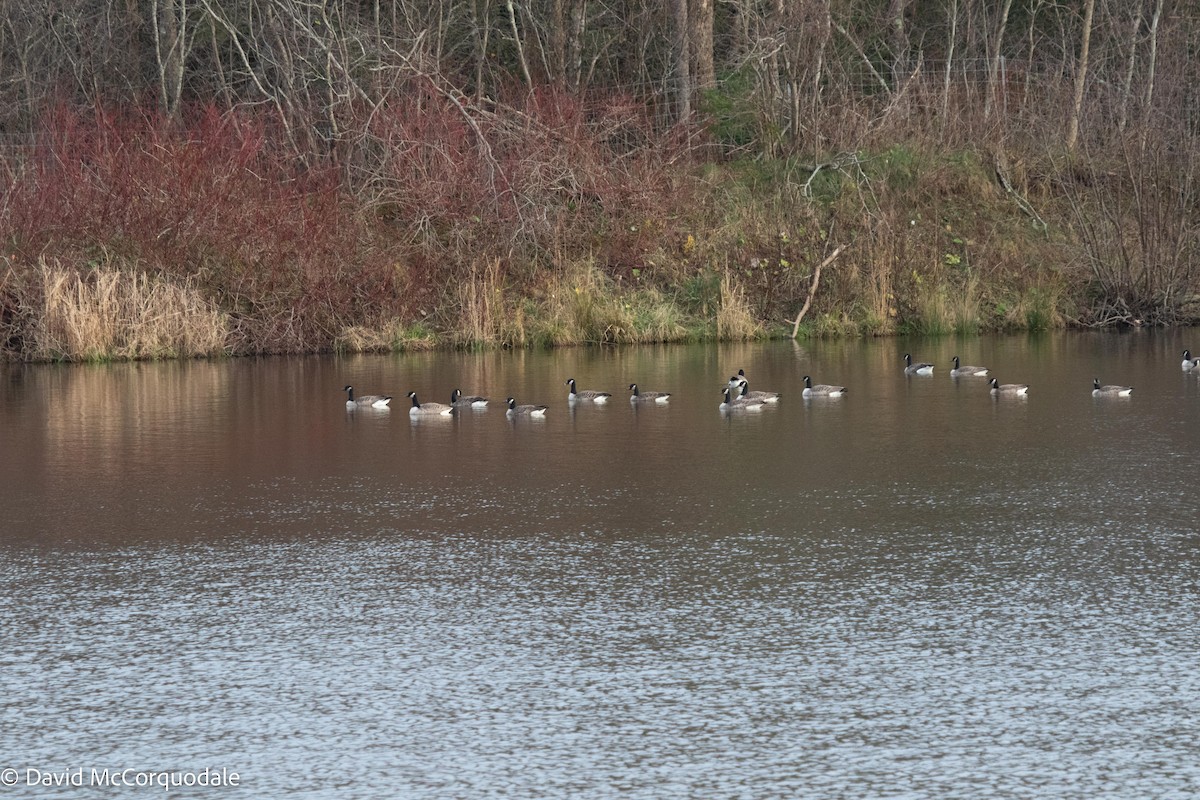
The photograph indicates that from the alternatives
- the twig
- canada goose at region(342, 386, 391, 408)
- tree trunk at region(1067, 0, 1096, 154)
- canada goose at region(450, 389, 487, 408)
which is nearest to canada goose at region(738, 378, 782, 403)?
canada goose at region(450, 389, 487, 408)

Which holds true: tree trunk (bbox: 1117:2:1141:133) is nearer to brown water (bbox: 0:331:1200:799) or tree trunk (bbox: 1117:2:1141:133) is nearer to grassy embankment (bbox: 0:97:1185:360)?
grassy embankment (bbox: 0:97:1185:360)

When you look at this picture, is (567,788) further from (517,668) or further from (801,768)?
(517,668)

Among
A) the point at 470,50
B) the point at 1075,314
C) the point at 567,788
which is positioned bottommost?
the point at 567,788

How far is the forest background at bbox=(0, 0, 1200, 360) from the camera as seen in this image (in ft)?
90.1

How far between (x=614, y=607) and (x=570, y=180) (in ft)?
79.8

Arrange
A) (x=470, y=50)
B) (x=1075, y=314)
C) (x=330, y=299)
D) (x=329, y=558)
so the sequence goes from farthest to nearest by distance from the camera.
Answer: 1. (x=470, y=50)
2. (x=1075, y=314)
3. (x=330, y=299)
4. (x=329, y=558)

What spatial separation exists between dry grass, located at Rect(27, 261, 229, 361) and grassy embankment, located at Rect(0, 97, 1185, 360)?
0.14ft

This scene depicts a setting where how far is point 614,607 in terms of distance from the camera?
808 cm

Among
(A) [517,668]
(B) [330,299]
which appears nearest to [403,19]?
(B) [330,299]

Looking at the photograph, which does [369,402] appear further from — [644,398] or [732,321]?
[732,321]

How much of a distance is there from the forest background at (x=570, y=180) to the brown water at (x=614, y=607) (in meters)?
11.9

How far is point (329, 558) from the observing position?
9547 millimetres

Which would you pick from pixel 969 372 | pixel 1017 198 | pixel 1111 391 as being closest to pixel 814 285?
pixel 1017 198

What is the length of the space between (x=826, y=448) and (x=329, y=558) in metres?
5.91
